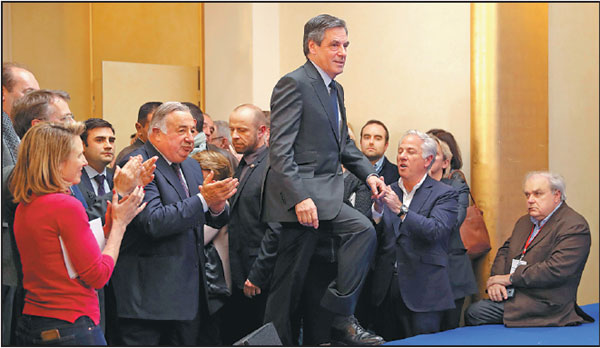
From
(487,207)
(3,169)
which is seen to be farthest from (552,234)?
(3,169)

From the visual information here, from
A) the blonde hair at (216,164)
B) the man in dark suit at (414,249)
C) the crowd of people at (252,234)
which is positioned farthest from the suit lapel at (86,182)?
the man in dark suit at (414,249)

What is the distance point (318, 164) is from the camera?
390 cm

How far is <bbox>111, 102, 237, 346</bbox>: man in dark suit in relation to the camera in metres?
3.62

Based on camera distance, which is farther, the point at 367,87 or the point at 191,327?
the point at 367,87

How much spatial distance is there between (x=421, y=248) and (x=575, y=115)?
2.74 meters

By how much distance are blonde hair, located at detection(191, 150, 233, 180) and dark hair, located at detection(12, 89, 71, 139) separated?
3.46 ft

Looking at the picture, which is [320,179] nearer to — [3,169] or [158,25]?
[3,169]

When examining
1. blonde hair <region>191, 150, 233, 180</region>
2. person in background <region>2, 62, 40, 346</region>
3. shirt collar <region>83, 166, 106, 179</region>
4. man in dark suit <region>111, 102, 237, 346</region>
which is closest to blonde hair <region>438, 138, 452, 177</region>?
blonde hair <region>191, 150, 233, 180</region>

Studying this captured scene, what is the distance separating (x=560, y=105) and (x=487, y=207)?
1208 mm

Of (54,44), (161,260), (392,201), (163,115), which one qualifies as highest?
(54,44)

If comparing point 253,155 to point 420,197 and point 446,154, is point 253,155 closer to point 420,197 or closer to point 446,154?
point 420,197

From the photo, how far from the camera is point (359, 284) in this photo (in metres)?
→ 3.90

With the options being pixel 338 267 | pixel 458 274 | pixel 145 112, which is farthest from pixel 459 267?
pixel 145 112

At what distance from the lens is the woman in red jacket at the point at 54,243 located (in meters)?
2.84
